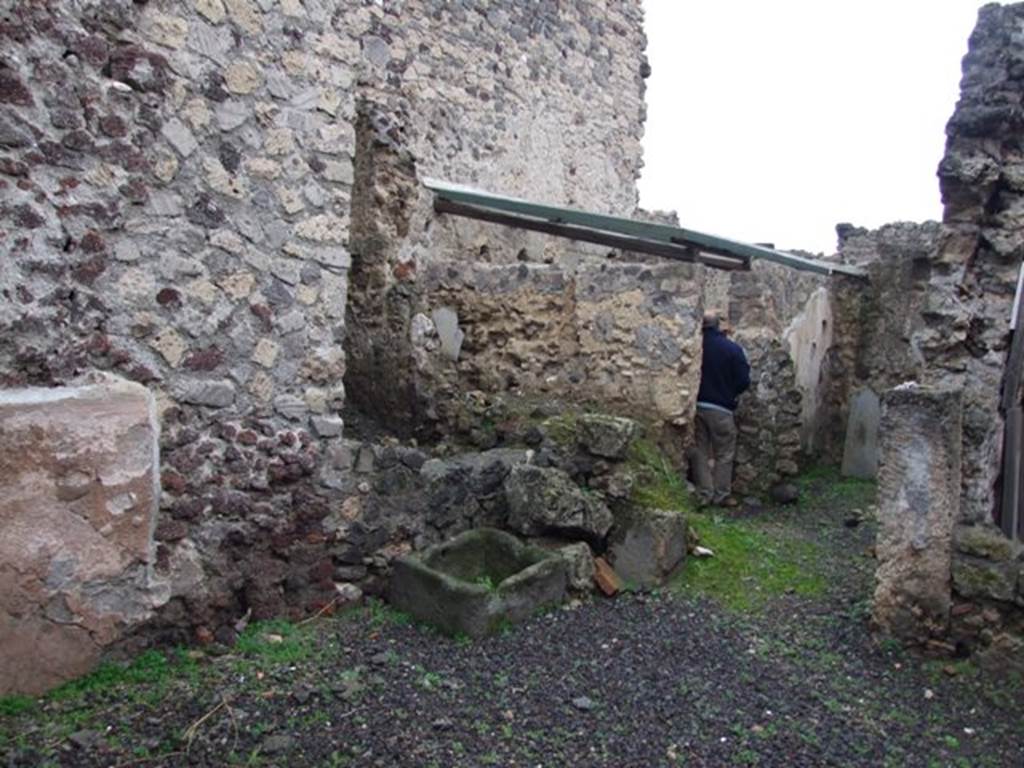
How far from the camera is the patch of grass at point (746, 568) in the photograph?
466cm

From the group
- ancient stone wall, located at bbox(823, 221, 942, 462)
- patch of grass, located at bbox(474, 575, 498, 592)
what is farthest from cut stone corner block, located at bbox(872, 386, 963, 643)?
ancient stone wall, located at bbox(823, 221, 942, 462)

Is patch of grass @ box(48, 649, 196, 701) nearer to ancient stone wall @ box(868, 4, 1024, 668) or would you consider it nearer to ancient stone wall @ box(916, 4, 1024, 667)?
ancient stone wall @ box(868, 4, 1024, 668)

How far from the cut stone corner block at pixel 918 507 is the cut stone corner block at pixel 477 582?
1561mm

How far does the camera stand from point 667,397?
595cm

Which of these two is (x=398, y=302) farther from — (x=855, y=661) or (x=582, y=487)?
(x=855, y=661)

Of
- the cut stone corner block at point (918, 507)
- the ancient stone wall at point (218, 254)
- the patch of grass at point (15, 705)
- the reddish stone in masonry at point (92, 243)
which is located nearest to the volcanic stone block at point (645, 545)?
the cut stone corner block at point (918, 507)

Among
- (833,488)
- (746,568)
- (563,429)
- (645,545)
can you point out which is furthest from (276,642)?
(833,488)

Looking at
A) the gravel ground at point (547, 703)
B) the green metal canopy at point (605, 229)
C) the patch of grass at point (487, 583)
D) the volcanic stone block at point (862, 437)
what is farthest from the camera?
the volcanic stone block at point (862, 437)

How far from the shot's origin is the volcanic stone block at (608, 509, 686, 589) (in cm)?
468

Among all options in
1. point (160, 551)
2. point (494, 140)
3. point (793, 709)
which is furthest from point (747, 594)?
point (494, 140)

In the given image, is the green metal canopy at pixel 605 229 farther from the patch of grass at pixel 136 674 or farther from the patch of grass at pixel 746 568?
the patch of grass at pixel 136 674

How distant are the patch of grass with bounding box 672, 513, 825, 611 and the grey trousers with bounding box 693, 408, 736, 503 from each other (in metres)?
0.78

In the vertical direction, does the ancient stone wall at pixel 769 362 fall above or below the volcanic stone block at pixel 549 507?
above

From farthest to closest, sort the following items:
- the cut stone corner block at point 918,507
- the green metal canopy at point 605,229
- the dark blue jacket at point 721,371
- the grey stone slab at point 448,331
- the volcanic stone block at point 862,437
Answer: the volcanic stone block at point 862,437 < the dark blue jacket at point 721,371 < the grey stone slab at point 448,331 < the green metal canopy at point 605,229 < the cut stone corner block at point 918,507
